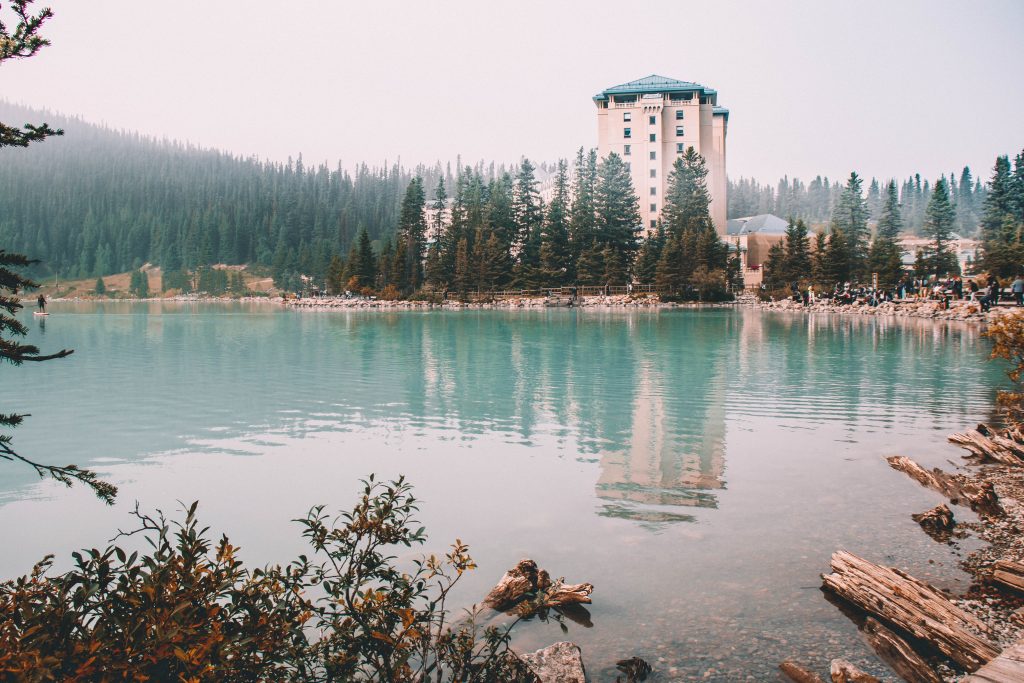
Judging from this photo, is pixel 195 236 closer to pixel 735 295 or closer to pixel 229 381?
pixel 735 295

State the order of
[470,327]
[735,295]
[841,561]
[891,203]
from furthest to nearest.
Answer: [891,203] → [735,295] → [470,327] → [841,561]

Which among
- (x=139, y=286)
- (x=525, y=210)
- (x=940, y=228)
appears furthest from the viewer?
(x=139, y=286)

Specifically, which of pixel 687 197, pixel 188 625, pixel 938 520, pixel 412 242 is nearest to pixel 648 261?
pixel 687 197

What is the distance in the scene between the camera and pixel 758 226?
105188 millimetres

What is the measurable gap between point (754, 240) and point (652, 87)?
25509 mm

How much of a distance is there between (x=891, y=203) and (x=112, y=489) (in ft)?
328

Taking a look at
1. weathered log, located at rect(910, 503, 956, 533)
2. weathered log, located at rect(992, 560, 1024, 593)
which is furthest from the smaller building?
weathered log, located at rect(992, 560, 1024, 593)

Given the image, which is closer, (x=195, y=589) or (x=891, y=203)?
(x=195, y=589)

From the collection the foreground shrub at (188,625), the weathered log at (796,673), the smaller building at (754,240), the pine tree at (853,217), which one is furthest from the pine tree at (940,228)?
the foreground shrub at (188,625)

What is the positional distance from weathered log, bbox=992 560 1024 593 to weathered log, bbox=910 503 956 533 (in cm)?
157

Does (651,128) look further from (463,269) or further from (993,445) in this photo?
(993,445)

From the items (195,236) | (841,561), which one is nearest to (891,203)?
(841,561)

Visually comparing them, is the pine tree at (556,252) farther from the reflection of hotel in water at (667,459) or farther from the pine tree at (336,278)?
the reflection of hotel in water at (667,459)

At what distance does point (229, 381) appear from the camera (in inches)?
906
